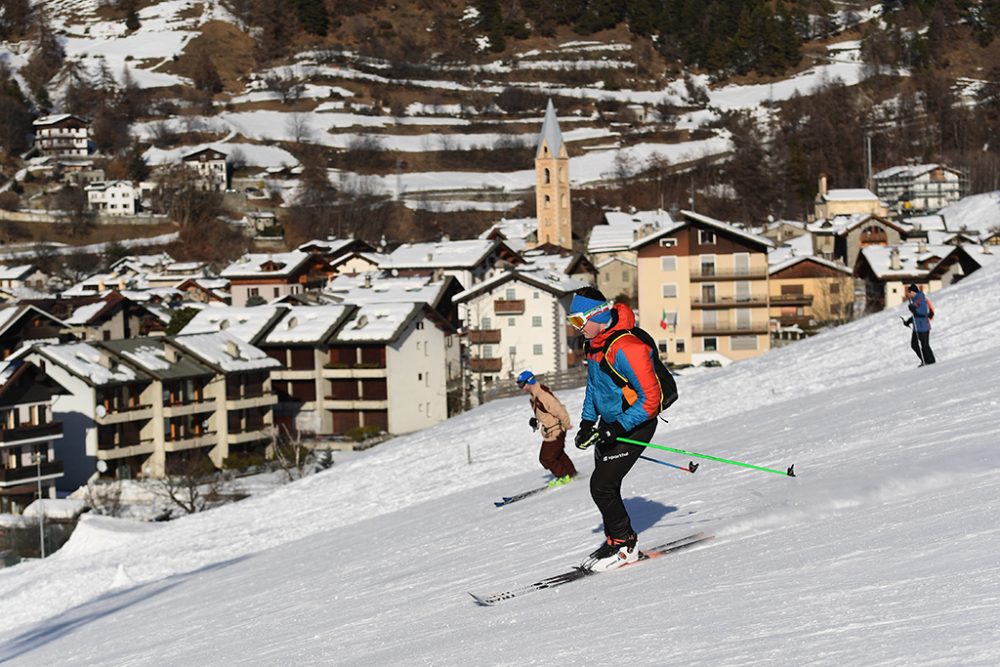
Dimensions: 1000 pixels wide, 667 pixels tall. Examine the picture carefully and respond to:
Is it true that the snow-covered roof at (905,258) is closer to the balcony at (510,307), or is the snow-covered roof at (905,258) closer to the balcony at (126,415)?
the balcony at (510,307)

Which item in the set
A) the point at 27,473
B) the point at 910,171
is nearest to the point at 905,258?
the point at 27,473

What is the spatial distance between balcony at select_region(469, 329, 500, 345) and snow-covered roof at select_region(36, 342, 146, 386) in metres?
14.7

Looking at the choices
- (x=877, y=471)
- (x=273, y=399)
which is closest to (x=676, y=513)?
(x=877, y=471)

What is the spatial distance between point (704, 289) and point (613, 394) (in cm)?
4049

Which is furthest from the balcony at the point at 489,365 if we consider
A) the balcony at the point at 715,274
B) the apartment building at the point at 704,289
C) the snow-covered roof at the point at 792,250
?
the snow-covered roof at the point at 792,250

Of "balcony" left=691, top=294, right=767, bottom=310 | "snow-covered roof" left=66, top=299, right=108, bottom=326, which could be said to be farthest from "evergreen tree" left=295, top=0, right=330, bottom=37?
"balcony" left=691, top=294, right=767, bottom=310

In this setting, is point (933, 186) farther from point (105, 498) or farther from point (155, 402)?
point (105, 498)

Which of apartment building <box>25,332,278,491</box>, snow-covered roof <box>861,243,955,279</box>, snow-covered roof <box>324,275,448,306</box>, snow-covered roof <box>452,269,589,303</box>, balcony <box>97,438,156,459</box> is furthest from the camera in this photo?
snow-covered roof <box>324,275,448,306</box>

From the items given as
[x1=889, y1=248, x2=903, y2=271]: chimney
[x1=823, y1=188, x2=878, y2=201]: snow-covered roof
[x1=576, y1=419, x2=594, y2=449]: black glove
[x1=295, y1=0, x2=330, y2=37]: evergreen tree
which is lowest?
[x1=889, y1=248, x2=903, y2=271]: chimney

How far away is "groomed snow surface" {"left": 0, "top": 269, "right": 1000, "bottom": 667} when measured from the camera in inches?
189

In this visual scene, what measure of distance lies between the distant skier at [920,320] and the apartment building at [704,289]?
101ft

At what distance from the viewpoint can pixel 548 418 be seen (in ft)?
33.4

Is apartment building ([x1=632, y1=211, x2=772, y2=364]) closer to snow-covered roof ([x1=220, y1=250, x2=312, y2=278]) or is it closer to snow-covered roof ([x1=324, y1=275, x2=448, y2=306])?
snow-covered roof ([x1=324, y1=275, x2=448, y2=306])

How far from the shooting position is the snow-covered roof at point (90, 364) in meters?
35.8
